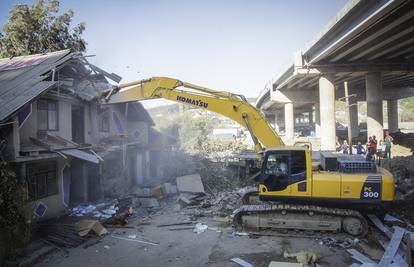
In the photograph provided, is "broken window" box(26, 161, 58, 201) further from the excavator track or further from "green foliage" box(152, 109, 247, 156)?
"green foliage" box(152, 109, 247, 156)

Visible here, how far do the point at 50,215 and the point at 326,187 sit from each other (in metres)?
9.95

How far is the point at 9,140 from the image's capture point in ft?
29.7

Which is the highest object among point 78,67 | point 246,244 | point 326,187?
point 78,67

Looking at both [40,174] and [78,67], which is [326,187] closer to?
[40,174]

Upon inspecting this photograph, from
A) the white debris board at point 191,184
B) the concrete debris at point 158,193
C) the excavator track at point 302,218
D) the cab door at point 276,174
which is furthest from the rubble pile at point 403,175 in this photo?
the concrete debris at point 158,193

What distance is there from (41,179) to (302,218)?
30.8 feet

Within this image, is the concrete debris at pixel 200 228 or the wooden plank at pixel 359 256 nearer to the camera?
the wooden plank at pixel 359 256

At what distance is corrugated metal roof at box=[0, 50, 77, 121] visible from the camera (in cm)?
925

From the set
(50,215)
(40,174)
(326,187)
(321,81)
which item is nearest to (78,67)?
(40,174)

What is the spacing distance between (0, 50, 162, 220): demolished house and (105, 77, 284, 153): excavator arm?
3.34 metres

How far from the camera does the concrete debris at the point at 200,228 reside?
976 cm

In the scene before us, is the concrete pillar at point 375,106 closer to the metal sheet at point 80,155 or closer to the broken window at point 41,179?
the metal sheet at point 80,155

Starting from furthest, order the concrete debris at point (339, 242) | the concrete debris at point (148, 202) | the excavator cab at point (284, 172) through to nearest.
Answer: the concrete debris at point (148, 202) < the excavator cab at point (284, 172) < the concrete debris at point (339, 242)

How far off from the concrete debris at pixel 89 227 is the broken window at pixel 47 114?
4244 millimetres
